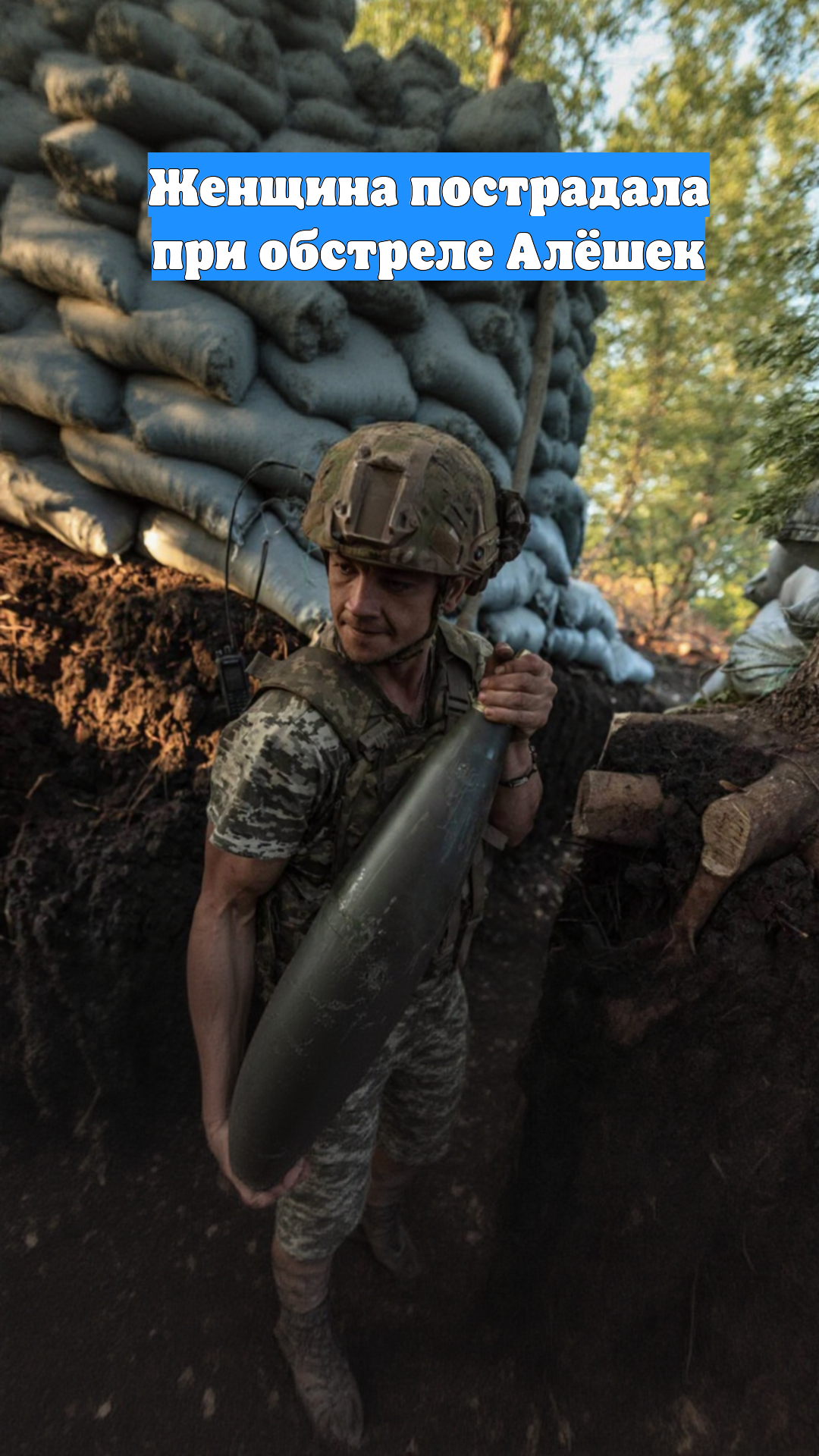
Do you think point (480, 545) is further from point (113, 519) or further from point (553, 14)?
point (553, 14)

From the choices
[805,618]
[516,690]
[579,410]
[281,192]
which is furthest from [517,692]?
[579,410]

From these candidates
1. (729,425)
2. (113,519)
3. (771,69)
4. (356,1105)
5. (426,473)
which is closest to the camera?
(426,473)

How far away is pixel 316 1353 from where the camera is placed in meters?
2.02

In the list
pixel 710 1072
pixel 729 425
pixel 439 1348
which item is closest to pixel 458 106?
pixel 710 1072

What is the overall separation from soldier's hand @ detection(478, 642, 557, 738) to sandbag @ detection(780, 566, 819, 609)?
233 cm

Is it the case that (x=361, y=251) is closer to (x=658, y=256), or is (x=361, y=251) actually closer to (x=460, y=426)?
(x=460, y=426)

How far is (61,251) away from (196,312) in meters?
0.71

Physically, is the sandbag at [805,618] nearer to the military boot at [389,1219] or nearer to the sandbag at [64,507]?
the military boot at [389,1219]

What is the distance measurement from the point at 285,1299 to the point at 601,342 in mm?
15021

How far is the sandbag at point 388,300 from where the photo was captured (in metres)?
3.27

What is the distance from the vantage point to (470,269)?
11.5ft

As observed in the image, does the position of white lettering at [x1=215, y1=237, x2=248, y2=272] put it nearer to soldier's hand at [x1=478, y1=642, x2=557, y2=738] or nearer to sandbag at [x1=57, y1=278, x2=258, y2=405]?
sandbag at [x1=57, y1=278, x2=258, y2=405]

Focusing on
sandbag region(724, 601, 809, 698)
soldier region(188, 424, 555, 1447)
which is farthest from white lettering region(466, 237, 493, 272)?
soldier region(188, 424, 555, 1447)

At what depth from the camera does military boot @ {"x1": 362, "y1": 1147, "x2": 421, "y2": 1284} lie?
2.33 m
